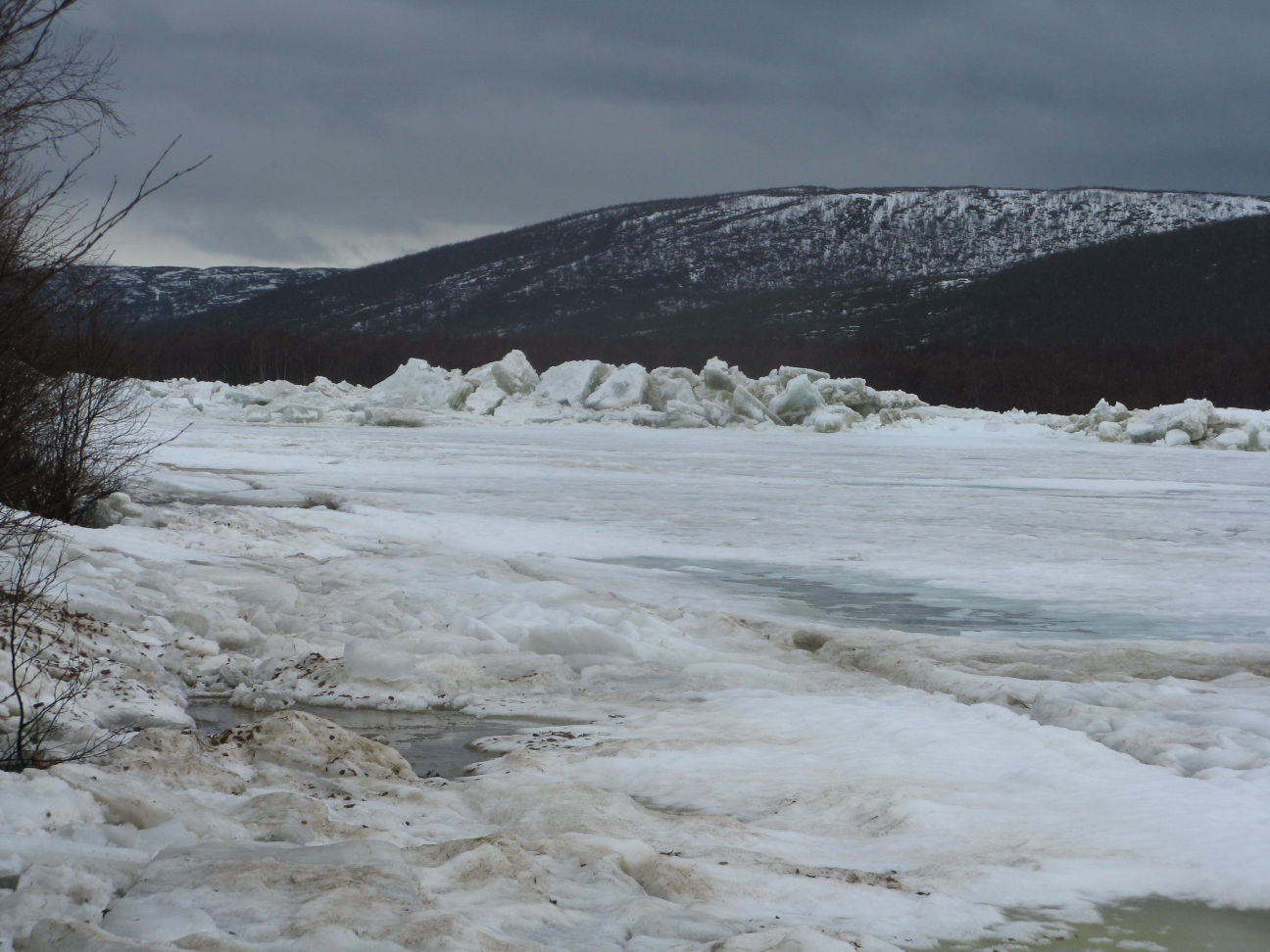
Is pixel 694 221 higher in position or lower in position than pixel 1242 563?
higher

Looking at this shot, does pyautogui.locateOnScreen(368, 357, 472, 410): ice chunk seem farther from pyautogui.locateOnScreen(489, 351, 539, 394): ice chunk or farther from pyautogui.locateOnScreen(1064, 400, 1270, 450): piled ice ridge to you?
pyautogui.locateOnScreen(1064, 400, 1270, 450): piled ice ridge

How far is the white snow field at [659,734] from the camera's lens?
274 centimetres

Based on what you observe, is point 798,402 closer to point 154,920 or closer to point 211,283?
point 154,920

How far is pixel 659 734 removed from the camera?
15.7ft

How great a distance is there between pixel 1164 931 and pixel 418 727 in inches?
119

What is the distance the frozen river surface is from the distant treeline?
47.1 meters

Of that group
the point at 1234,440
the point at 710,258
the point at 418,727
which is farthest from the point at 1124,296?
the point at 418,727

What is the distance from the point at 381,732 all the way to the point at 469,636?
1.47 m

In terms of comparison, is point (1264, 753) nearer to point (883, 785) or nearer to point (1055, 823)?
point (1055, 823)

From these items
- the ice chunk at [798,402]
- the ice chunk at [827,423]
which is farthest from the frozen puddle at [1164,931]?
the ice chunk at [798,402]

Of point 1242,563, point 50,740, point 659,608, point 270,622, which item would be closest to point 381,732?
point 50,740

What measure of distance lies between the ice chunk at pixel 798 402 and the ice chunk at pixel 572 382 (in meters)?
6.03

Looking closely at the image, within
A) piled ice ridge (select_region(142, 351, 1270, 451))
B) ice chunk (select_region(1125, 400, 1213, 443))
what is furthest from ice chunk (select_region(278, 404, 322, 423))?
ice chunk (select_region(1125, 400, 1213, 443))

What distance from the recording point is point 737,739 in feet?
15.4
